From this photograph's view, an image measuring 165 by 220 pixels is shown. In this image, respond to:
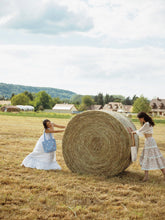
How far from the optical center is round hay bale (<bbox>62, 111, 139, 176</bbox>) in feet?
22.9

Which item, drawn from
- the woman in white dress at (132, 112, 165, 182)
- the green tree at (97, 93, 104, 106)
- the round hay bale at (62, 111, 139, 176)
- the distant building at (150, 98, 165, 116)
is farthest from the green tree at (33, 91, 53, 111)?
the woman in white dress at (132, 112, 165, 182)

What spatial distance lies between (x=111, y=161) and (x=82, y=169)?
2.78 ft

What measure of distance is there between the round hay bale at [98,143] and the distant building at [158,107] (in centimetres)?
7499

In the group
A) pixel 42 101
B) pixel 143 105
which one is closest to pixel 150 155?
pixel 143 105

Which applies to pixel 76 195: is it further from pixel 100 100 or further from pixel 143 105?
pixel 100 100

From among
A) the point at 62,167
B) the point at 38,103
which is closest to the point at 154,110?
the point at 38,103

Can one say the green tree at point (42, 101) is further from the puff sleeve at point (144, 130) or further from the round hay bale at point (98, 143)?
the puff sleeve at point (144, 130)

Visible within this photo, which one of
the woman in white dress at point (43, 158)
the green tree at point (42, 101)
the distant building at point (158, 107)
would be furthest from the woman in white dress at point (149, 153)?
the green tree at point (42, 101)

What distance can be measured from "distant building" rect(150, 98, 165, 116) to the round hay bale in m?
75.0

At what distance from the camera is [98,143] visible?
7.30 m

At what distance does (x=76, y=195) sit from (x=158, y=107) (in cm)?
7907

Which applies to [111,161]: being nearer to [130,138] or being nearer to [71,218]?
[130,138]

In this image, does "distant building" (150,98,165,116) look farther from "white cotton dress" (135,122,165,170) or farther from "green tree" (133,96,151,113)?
"white cotton dress" (135,122,165,170)

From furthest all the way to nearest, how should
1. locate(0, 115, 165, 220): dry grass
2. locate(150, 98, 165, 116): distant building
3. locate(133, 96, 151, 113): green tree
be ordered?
locate(150, 98, 165, 116): distant building, locate(133, 96, 151, 113): green tree, locate(0, 115, 165, 220): dry grass
